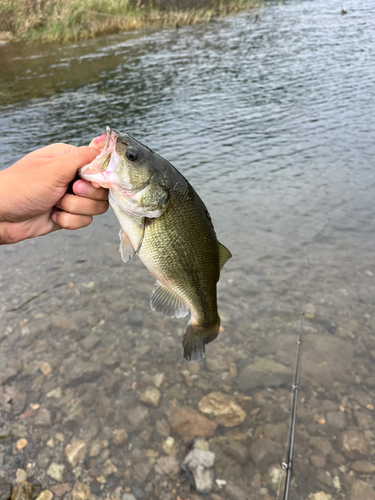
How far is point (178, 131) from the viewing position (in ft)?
32.4

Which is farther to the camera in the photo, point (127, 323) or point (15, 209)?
point (127, 323)

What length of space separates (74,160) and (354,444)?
3.10 m

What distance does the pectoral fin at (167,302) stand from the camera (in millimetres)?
2641

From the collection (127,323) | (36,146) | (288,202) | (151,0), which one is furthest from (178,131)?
(151,0)

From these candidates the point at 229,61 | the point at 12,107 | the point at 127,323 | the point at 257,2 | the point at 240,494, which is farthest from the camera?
the point at 257,2

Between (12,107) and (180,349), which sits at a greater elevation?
(12,107)

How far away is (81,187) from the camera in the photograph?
2525 millimetres

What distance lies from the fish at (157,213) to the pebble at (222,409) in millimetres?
1608

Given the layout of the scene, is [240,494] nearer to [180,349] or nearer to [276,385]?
[276,385]

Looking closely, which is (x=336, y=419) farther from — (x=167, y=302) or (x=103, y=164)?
(x=103, y=164)

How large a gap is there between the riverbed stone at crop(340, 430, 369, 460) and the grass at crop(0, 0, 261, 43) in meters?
24.5

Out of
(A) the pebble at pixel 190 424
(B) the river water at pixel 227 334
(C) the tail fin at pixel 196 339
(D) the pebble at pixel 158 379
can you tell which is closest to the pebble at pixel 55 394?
(B) the river water at pixel 227 334

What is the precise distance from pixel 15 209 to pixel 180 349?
2.37 meters

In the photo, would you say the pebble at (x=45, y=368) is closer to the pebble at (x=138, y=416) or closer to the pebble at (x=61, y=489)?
the pebble at (x=138, y=416)
